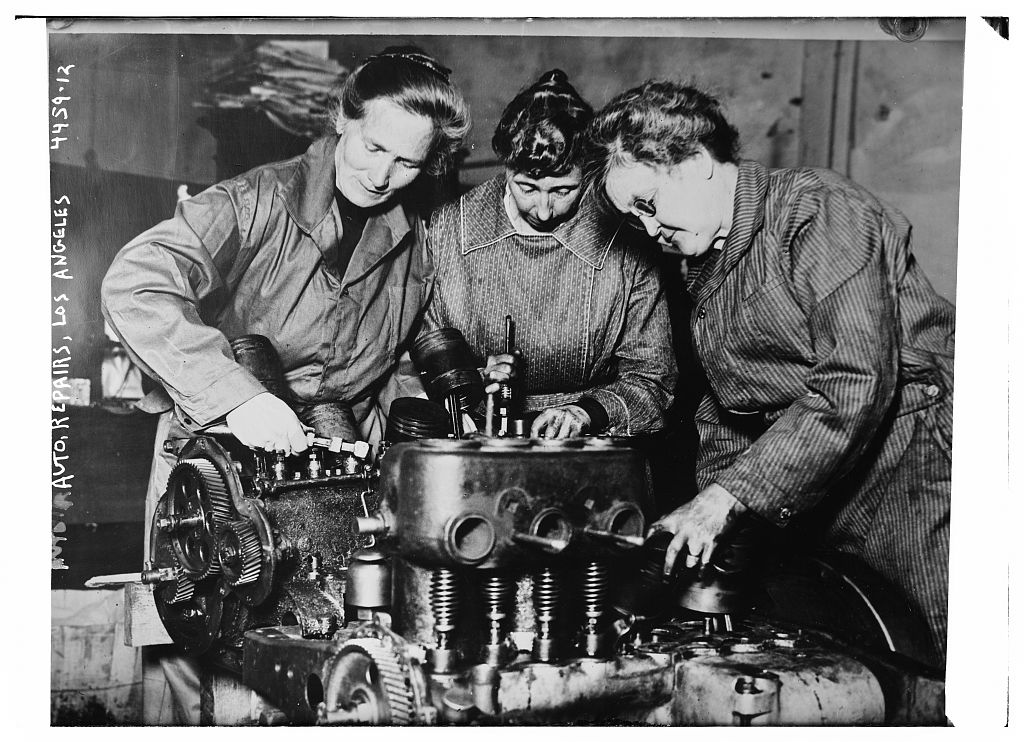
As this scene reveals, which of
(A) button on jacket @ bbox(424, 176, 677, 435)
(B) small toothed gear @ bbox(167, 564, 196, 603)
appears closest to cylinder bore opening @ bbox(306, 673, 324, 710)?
(B) small toothed gear @ bbox(167, 564, 196, 603)

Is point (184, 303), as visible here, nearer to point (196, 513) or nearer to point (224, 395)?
point (224, 395)

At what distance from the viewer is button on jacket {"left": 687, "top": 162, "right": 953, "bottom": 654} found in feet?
7.76

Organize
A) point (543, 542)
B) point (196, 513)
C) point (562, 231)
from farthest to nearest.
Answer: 1. point (562, 231)
2. point (196, 513)
3. point (543, 542)

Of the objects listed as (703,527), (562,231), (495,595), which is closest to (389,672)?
(495,595)

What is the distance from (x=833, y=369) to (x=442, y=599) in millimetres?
1202

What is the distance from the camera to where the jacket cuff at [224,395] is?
96.4 inches

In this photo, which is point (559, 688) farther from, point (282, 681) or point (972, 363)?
point (972, 363)

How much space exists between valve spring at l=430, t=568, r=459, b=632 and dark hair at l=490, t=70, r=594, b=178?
115 cm

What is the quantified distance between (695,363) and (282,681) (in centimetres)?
146

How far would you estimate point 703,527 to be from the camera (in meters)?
2.41

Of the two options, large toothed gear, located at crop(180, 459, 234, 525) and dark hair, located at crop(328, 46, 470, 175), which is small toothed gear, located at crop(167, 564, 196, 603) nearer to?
large toothed gear, located at crop(180, 459, 234, 525)

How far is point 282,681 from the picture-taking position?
2.39 metres

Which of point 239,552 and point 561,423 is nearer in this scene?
point 239,552

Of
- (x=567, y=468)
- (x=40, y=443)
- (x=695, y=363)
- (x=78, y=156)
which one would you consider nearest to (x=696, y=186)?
(x=695, y=363)
